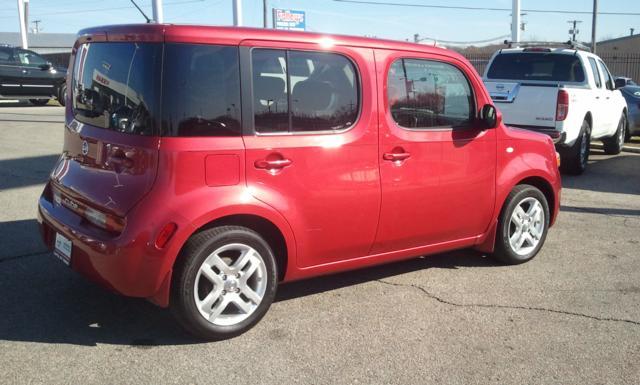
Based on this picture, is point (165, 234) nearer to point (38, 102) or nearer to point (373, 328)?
point (373, 328)

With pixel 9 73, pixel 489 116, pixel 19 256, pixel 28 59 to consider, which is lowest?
pixel 19 256

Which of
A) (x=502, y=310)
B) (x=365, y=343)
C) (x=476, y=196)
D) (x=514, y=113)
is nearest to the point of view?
(x=365, y=343)

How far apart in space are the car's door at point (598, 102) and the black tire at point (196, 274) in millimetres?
7990

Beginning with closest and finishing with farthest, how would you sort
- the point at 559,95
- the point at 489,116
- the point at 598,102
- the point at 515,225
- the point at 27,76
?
1. the point at 489,116
2. the point at 515,225
3. the point at 559,95
4. the point at 598,102
5. the point at 27,76

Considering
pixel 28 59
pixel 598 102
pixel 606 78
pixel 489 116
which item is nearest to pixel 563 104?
pixel 598 102

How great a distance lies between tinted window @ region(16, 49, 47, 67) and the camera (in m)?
20.0

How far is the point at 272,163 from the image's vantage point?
382 centimetres

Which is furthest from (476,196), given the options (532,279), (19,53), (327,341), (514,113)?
(19,53)

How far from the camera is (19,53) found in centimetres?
2002

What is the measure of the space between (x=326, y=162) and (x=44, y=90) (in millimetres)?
19168

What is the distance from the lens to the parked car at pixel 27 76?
19609 millimetres

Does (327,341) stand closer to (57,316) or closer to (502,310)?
(502,310)

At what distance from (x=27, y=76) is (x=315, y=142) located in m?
18.8

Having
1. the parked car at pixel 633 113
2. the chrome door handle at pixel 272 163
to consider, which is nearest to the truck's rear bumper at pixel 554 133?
the parked car at pixel 633 113
